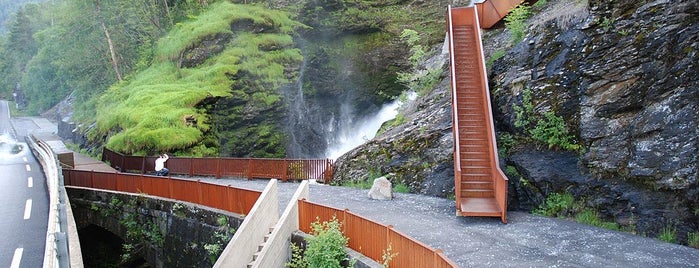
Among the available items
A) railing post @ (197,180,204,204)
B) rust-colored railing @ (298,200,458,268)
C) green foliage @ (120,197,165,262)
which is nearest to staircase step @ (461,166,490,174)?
rust-colored railing @ (298,200,458,268)

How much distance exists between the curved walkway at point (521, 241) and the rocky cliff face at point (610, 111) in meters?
0.98

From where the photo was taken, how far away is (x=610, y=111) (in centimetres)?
1289

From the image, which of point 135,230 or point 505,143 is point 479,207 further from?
point 135,230

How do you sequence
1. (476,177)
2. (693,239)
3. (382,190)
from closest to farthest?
1. (693,239)
2. (476,177)
3. (382,190)

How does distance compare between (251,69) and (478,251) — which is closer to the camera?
(478,251)

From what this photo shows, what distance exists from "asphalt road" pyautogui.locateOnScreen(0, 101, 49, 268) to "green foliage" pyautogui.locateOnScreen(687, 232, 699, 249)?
1447 cm

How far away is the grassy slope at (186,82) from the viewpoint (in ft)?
81.7

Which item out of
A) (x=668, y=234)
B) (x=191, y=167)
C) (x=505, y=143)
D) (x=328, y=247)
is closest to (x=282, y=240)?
(x=328, y=247)

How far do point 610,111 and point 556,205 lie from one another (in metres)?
2.78

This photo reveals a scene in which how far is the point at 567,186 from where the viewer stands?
13.3 metres

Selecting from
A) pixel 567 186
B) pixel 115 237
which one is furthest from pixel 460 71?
pixel 115 237

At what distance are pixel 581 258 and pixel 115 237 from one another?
746 inches

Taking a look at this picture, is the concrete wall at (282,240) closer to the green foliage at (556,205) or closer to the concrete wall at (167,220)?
the concrete wall at (167,220)

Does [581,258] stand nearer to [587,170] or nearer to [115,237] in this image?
[587,170]
